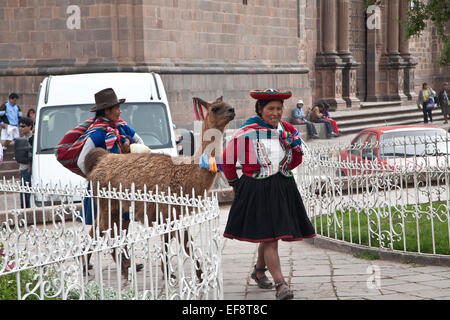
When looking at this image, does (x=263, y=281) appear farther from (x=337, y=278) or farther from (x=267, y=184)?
(x=267, y=184)

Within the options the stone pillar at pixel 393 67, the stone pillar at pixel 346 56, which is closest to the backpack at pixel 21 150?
the stone pillar at pixel 346 56

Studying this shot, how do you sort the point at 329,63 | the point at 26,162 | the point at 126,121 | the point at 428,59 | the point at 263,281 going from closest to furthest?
the point at 263,281 < the point at 26,162 < the point at 126,121 < the point at 329,63 < the point at 428,59

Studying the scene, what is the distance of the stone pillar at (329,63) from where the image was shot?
107 feet

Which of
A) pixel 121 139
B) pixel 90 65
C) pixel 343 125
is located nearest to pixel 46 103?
pixel 121 139

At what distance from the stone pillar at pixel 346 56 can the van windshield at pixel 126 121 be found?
22.0 metres

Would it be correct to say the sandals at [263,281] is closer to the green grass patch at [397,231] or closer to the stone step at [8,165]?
the green grass patch at [397,231]

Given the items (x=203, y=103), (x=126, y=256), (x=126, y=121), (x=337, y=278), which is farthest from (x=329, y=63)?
(x=126, y=256)

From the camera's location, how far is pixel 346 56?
33.5 m

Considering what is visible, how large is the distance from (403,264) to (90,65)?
1446 centimetres

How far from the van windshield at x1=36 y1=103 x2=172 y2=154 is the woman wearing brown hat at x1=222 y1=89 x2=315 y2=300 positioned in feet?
16.3

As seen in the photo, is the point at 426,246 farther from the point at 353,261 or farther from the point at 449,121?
the point at 449,121

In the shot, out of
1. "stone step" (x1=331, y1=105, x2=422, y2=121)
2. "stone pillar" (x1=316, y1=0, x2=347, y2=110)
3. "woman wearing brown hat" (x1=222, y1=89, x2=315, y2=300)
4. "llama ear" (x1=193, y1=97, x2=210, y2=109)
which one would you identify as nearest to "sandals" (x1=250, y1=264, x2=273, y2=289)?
"woman wearing brown hat" (x1=222, y1=89, x2=315, y2=300)

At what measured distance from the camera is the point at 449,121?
35156 mm

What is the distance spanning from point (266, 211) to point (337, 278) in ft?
4.15
